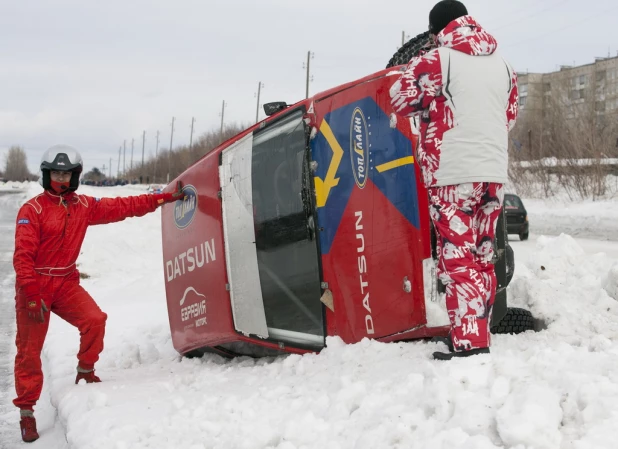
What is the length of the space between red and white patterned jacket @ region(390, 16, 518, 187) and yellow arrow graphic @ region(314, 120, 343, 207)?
67 cm

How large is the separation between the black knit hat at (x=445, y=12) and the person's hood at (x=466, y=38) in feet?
0.17

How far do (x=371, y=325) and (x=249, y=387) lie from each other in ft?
2.45

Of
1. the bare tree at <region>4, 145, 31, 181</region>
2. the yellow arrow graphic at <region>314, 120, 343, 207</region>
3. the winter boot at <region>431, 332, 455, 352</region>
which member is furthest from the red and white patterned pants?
the bare tree at <region>4, 145, 31, 181</region>

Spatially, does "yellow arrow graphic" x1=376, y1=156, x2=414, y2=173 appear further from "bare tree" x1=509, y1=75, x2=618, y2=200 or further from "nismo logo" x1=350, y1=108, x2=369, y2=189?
"bare tree" x1=509, y1=75, x2=618, y2=200

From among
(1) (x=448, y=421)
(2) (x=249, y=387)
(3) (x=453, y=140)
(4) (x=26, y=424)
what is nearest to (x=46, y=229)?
(4) (x=26, y=424)

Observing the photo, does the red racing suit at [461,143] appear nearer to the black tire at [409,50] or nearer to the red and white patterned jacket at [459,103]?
the red and white patterned jacket at [459,103]

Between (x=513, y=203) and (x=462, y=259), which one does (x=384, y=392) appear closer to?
(x=462, y=259)

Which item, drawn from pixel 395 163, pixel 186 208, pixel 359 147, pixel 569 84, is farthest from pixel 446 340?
pixel 569 84

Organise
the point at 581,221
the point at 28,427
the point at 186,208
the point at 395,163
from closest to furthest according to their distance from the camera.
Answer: the point at 395,163, the point at 28,427, the point at 186,208, the point at 581,221

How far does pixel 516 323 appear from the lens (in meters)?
4.29

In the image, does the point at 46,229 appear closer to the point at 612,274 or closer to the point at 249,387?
the point at 249,387

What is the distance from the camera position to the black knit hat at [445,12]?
10.3 ft

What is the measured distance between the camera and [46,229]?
166 inches

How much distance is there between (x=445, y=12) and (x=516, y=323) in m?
2.13
